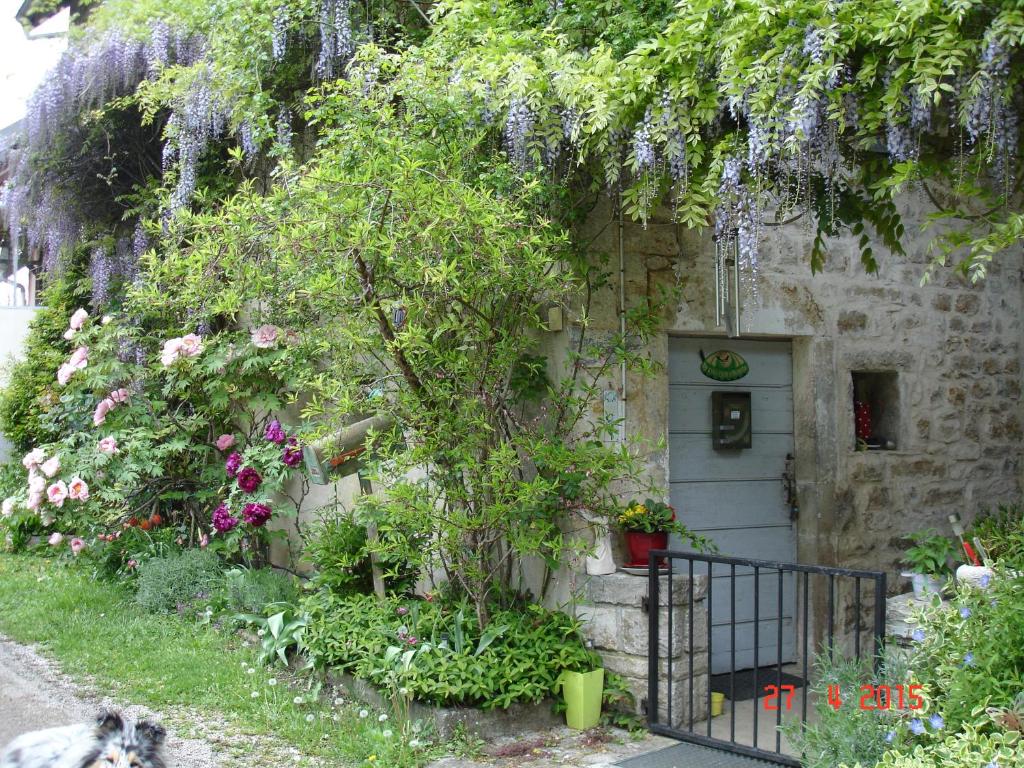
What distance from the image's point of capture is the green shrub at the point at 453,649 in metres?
4.16

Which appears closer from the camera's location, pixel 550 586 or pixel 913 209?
pixel 550 586

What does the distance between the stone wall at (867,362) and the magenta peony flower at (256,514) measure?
235cm

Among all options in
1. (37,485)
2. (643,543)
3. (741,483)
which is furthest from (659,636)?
(37,485)

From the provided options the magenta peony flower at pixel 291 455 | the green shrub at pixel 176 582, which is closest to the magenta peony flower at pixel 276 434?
the magenta peony flower at pixel 291 455

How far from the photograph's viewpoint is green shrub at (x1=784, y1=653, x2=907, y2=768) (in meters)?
3.21

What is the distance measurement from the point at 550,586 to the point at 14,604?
3.66m

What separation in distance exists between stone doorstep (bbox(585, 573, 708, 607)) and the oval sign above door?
128 cm

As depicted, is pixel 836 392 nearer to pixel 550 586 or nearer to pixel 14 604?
pixel 550 586

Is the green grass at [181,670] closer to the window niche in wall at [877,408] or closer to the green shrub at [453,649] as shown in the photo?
the green shrub at [453,649]

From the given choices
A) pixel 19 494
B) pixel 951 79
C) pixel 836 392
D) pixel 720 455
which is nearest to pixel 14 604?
pixel 19 494

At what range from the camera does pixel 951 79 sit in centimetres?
350

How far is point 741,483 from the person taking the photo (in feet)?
17.7

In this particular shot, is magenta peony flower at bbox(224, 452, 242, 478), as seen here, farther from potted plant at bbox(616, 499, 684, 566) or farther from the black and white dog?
the black and white dog

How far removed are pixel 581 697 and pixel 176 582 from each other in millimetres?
2920
